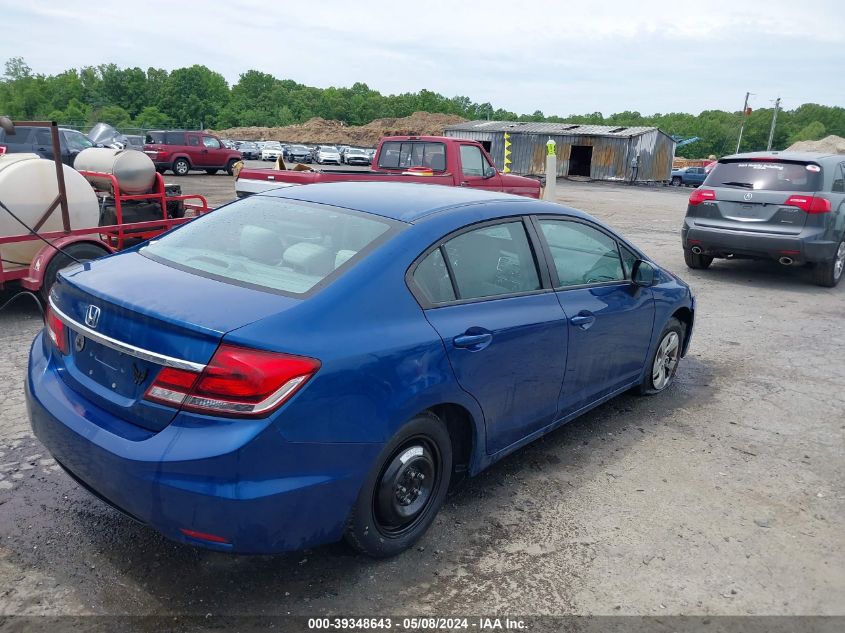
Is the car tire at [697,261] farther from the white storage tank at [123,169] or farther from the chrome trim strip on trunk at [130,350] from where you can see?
the chrome trim strip on trunk at [130,350]

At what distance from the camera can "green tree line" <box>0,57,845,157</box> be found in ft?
309

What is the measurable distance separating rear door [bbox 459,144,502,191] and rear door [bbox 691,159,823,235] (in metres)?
3.56

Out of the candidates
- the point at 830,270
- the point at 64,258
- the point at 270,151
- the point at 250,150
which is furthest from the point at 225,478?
the point at 250,150

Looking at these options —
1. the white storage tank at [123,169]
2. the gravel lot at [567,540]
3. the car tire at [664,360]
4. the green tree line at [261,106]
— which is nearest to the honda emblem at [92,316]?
the gravel lot at [567,540]

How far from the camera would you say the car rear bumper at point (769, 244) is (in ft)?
28.9

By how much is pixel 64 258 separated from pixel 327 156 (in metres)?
43.6

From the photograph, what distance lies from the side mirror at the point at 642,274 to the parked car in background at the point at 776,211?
538 cm

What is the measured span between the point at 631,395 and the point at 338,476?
3278 millimetres

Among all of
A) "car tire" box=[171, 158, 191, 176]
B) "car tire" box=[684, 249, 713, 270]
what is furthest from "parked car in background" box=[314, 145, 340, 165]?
"car tire" box=[684, 249, 713, 270]

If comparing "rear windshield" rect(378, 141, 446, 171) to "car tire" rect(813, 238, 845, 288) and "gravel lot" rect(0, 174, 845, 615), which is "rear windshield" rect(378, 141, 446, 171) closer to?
"car tire" rect(813, 238, 845, 288)

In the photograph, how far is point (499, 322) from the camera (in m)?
3.33

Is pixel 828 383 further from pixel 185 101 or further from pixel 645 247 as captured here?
pixel 185 101

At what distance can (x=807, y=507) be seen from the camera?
147 inches

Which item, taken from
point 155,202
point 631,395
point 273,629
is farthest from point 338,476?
point 155,202
